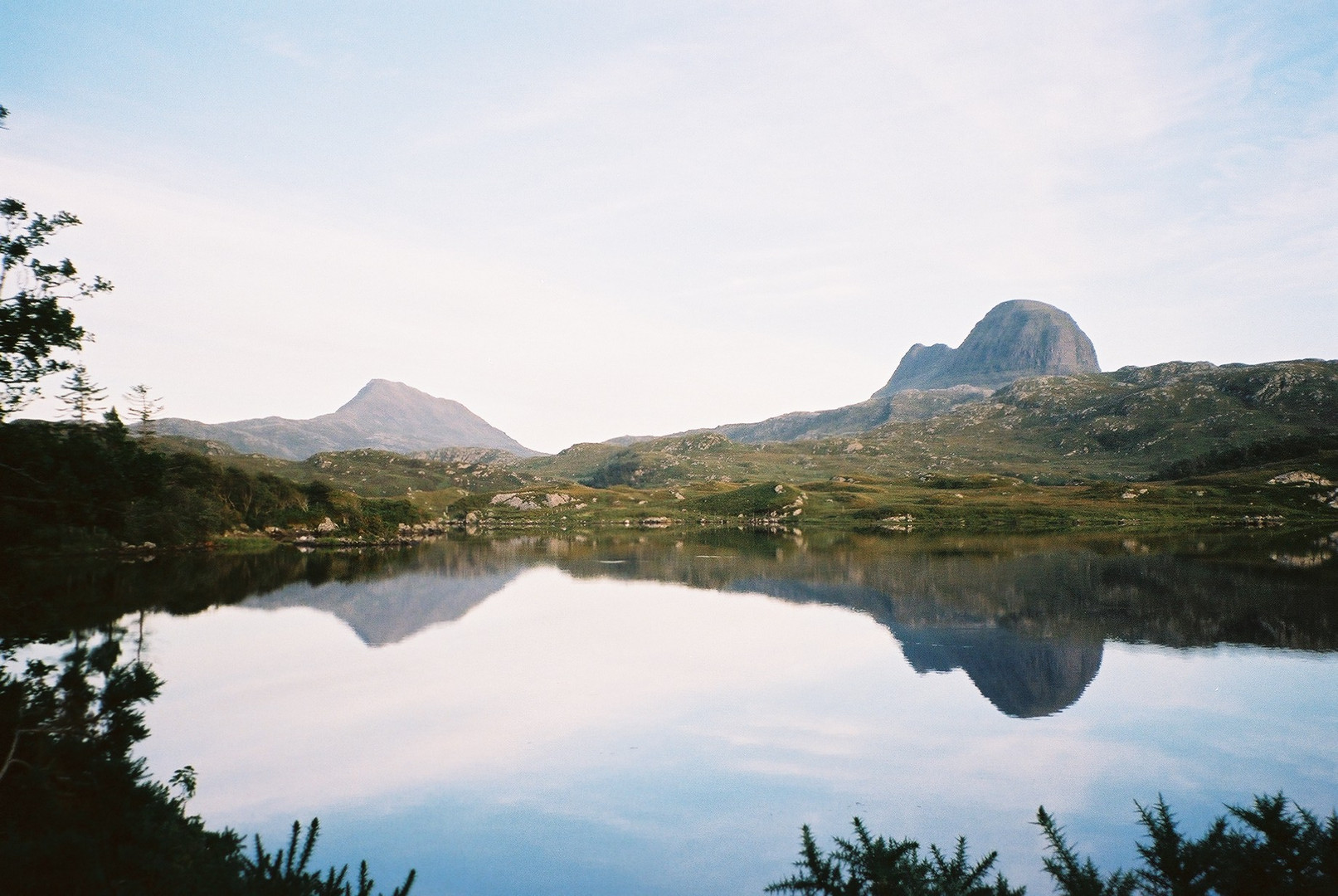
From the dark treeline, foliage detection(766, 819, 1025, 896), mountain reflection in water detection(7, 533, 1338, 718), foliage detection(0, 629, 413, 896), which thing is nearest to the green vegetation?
foliage detection(766, 819, 1025, 896)

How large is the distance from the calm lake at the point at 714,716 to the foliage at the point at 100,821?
A: 5964 mm

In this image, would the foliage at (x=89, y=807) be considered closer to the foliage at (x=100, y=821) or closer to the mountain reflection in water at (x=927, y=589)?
the foliage at (x=100, y=821)

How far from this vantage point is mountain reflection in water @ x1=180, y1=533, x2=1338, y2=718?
4316 centimetres

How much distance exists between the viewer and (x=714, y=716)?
1256 inches

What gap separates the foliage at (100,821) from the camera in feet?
32.9

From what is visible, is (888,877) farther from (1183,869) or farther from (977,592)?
(977,592)

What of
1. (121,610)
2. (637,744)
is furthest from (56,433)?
(121,610)

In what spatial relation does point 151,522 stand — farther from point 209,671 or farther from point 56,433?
point 56,433

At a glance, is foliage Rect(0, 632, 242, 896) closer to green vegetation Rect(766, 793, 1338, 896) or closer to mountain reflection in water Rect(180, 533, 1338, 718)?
green vegetation Rect(766, 793, 1338, 896)

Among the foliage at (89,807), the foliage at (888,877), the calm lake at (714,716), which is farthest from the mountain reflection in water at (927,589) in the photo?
the foliage at (888,877)

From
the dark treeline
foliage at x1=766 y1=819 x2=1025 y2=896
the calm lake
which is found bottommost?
the calm lake

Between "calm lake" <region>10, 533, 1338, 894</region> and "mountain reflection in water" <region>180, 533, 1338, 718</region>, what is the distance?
0.43m

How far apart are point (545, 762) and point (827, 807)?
9791mm

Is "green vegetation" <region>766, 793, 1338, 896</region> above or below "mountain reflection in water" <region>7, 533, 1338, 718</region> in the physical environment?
above
